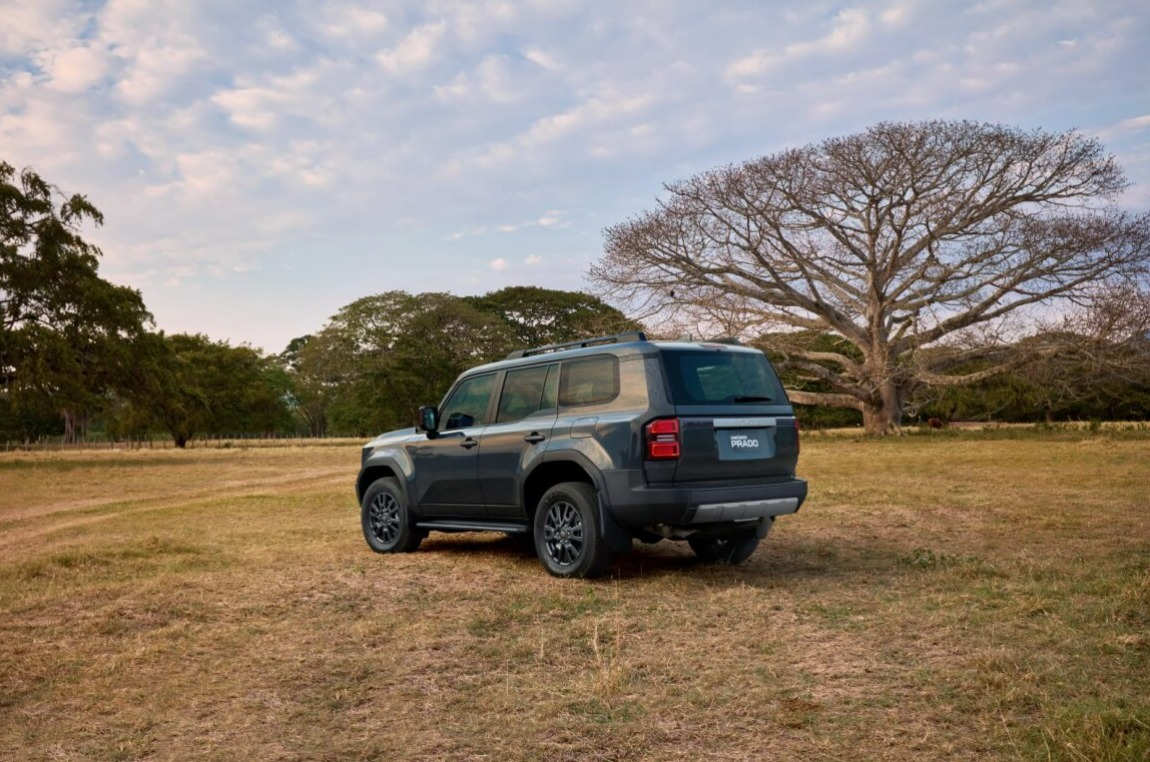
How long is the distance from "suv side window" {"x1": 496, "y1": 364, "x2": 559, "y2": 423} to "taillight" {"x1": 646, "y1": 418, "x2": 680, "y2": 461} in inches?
51.3

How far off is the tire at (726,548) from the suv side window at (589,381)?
187cm

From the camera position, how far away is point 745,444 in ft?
26.2

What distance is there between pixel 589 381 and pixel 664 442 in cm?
105

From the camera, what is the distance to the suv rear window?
25.6ft

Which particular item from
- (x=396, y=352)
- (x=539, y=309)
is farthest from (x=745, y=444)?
(x=539, y=309)

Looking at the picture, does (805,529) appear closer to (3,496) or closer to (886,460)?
(886,460)

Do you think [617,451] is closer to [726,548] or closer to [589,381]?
[589,381]

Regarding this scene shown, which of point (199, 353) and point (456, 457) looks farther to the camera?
point (199, 353)

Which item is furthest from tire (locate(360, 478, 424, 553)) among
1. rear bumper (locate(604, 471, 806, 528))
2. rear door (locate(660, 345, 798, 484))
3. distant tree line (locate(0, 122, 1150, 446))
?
distant tree line (locate(0, 122, 1150, 446))

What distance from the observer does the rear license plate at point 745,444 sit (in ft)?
25.7

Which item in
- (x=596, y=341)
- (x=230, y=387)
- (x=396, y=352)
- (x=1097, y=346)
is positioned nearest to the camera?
(x=596, y=341)

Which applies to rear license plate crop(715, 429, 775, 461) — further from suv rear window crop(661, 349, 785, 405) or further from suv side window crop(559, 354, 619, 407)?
suv side window crop(559, 354, 619, 407)

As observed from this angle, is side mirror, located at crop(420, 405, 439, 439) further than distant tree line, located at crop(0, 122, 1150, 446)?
No

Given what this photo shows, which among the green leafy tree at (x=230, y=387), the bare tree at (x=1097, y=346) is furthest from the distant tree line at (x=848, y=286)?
the green leafy tree at (x=230, y=387)
